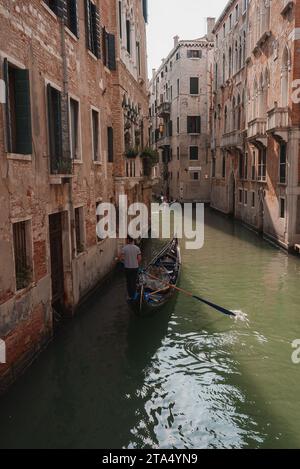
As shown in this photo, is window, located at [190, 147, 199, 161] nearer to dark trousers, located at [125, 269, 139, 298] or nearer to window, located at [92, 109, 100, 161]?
window, located at [92, 109, 100, 161]

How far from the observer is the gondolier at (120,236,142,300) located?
29.4 ft

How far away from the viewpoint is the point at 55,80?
798 centimetres

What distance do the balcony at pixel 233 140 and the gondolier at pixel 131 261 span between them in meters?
15.5

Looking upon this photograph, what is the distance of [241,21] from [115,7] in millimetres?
11855

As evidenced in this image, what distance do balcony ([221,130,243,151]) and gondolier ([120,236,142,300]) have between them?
15544 mm

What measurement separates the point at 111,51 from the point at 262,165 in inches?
374

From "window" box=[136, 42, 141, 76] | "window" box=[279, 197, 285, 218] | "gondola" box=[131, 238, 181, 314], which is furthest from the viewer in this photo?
"window" box=[136, 42, 141, 76]

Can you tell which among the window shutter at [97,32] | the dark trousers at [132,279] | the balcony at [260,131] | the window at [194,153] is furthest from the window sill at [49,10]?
the window at [194,153]

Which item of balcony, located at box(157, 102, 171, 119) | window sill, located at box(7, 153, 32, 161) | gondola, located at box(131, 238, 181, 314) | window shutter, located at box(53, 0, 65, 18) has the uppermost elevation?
balcony, located at box(157, 102, 171, 119)

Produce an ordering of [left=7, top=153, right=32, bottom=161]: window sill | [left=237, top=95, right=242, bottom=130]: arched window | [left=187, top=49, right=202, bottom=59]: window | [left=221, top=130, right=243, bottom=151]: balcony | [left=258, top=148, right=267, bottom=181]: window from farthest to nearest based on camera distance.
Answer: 1. [left=187, top=49, right=202, bottom=59]: window
2. [left=237, top=95, right=242, bottom=130]: arched window
3. [left=221, top=130, right=243, bottom=151]: balcony
4. [left=258, top=148, right=267, bottom=181]: window
5. [left=7, top=153, right=32, bottom=161]: window sill

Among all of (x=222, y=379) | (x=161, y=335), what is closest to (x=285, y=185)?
(x=161, y=335)

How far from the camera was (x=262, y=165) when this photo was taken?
19188 millimetres

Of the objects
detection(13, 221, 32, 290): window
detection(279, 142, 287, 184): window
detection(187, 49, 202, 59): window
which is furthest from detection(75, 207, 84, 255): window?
detection(187, 49, 202, 59): window

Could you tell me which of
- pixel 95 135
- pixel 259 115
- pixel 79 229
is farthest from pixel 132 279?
pixel 259 115
